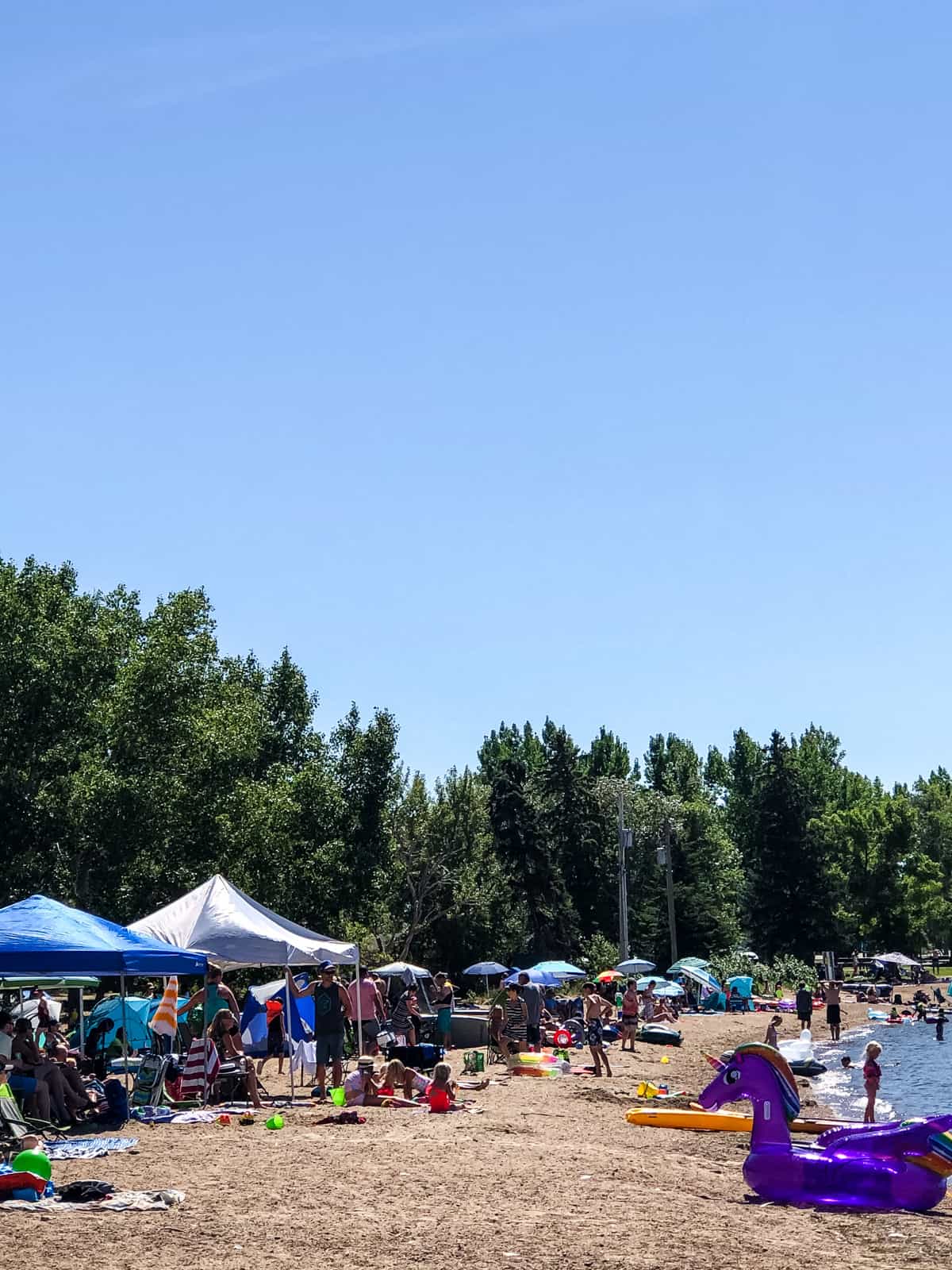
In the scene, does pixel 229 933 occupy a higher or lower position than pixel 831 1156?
higher

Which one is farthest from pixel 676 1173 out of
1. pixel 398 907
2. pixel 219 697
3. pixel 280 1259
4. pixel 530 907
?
pixel 530 907

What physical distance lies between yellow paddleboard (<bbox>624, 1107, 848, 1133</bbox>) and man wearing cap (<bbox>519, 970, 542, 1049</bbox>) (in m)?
7.27

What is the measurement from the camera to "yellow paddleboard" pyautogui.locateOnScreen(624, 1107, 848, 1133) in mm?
16438

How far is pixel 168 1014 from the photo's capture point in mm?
16828

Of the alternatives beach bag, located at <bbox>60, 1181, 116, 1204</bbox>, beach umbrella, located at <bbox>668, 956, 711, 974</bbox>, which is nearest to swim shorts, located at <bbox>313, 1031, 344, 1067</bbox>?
beach bag, located at <bbox>60, 1181, 116, 1204</bbox>

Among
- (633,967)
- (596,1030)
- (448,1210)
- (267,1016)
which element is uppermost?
(267,1016)

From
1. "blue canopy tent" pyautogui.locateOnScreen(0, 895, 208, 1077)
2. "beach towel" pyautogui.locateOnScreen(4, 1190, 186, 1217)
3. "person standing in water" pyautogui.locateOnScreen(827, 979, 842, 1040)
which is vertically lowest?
"person standing in water" pyautogui.locateOnScreen(827, 979, 842, 1040)

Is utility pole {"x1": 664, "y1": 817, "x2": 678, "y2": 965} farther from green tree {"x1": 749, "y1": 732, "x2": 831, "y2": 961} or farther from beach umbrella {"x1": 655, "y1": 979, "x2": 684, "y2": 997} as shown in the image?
beach umbrella {"x1": 655, "y1": 979, "x2": 684, "y2": 997}

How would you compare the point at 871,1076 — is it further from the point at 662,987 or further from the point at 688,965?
the point at 688,965

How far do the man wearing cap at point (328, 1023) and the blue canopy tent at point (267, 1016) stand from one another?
0.89 meters

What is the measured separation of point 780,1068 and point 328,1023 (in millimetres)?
7481

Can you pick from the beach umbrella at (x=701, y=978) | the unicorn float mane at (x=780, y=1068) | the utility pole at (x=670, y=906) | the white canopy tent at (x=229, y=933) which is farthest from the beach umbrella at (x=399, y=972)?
the utility pole at (x=670, y=906)

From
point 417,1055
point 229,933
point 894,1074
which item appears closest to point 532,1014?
point 417,1055

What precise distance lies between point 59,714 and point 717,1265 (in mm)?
30713
